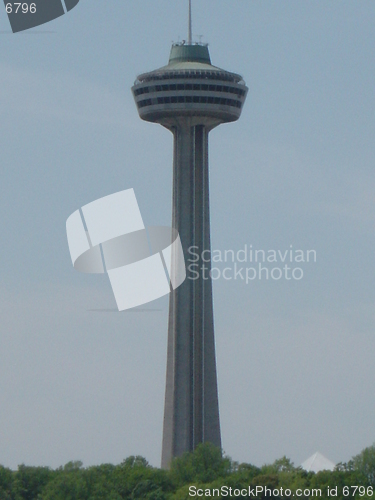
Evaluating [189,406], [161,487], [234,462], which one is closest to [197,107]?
[189,406]

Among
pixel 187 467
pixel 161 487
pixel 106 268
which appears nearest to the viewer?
pixel 161 487

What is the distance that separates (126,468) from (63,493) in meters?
18.5

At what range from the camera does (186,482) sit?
160 meters

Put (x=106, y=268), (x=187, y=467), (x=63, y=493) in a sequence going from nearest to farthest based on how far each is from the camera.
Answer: (x=63, y=493)
(x=187, y=467)
(x=106, y=268)

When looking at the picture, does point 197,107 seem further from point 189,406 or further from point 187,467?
point 187,467

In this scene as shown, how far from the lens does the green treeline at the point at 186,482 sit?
138875 mm

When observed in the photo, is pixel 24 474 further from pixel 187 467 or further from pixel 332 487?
pixel 332 487

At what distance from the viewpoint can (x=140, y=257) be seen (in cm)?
18862

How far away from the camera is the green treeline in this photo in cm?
13888

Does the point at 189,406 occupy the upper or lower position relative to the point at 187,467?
upper

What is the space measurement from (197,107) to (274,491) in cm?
7471

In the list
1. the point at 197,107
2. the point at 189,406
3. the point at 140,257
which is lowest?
the point at 189,406

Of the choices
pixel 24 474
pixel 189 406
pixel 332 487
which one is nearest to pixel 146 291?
pixel 189 406

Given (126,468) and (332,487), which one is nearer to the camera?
(332,487)
